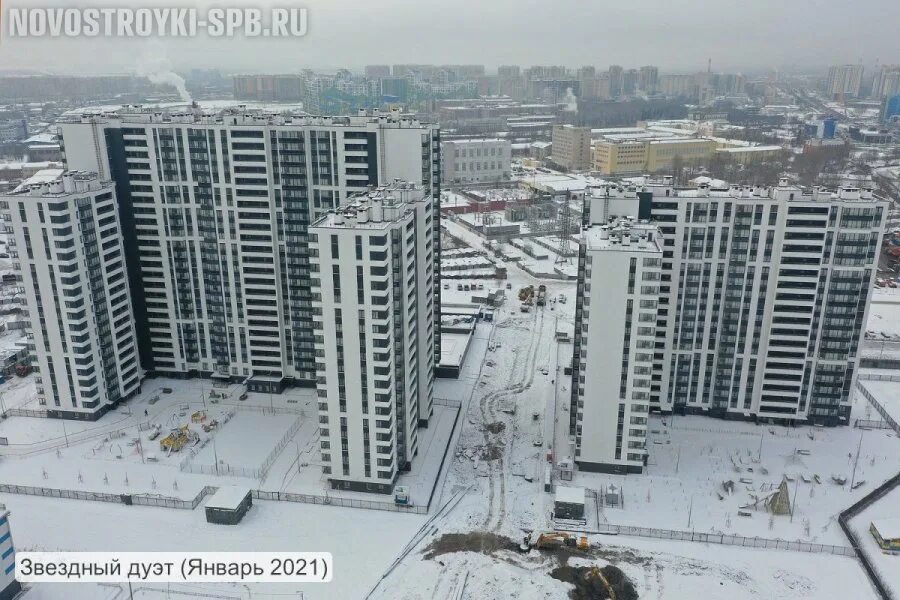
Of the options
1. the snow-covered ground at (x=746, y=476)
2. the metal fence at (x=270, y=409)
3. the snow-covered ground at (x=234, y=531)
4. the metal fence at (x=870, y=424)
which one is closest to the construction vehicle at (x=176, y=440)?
the metal fence at (x=270, y=409)

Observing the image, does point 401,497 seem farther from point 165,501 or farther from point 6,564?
point 6,564

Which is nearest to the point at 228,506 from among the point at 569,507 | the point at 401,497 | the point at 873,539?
the point at 401,497

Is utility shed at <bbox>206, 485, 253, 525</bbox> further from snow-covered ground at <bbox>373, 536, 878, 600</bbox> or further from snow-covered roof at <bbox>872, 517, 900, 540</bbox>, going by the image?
snow-covered roof at <bbox>872, 517, 900, 540</bbox>

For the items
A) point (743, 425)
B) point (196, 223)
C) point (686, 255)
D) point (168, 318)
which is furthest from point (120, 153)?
point (743, 425)

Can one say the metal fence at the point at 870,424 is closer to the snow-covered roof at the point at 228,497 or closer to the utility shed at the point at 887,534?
the utility shed at the point at 887,534

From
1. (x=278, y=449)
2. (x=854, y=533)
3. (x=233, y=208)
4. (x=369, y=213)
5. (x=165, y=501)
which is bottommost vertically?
(x=854, y=533)
